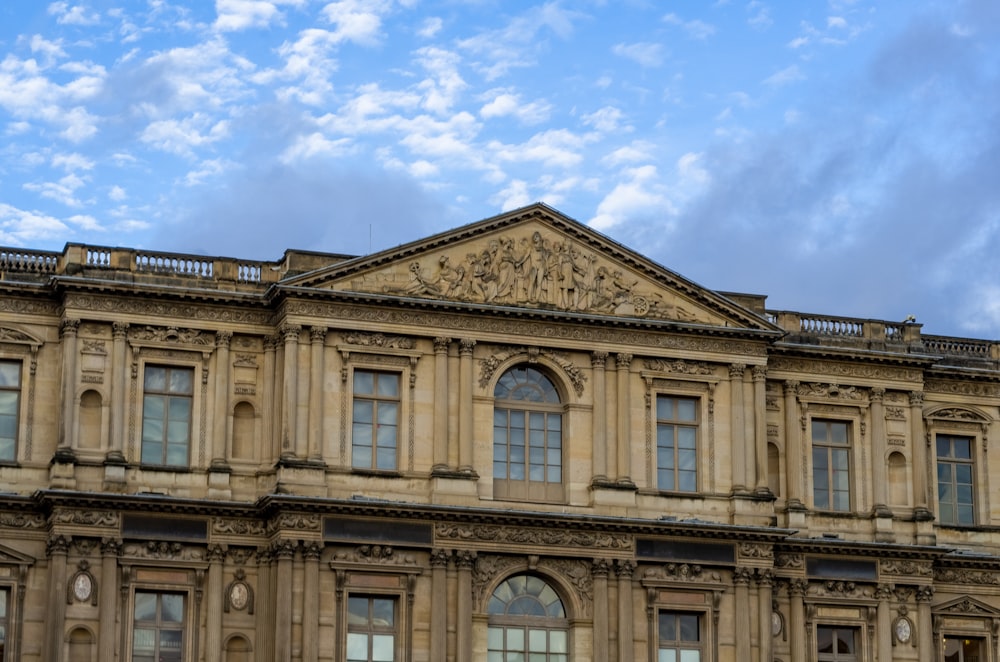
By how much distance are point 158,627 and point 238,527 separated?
2824 mm

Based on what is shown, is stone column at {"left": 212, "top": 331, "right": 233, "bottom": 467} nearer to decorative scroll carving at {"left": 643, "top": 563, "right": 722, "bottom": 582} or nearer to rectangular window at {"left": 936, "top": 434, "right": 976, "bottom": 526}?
decorative scroll carving at {"left": 643, "top": 563, "right": 722, "bottom": 582}

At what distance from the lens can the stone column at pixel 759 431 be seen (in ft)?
162

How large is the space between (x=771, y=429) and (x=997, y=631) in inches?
309

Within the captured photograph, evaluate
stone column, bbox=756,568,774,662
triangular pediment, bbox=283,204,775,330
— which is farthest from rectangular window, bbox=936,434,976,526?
triangular pediment, bbox=283,204,775,330

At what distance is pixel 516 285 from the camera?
160 ft

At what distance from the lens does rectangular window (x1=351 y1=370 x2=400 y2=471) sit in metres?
47.1

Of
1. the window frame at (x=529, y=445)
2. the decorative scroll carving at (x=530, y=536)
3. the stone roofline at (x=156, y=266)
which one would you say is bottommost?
the decorative scroll carving at (x=530, y=536)

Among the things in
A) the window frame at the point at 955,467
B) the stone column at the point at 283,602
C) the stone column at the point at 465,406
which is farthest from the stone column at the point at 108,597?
the window frame at the point at 955,467

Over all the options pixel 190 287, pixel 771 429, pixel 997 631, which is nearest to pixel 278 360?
pixel 190 287

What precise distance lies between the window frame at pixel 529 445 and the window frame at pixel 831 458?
7.00 metres

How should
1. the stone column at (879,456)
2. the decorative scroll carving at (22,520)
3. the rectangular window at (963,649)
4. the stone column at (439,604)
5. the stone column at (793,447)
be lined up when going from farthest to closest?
the rectangular window at (963,649) → the stone column at (879,456) → the stone column at (793,447) → the stone column at (439,604) → the decorative scroll carving at (22,520)

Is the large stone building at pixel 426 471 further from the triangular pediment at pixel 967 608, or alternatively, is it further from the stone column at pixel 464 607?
the triangular pediment at pixel 967 608

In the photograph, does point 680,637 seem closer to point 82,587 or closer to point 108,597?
point 108,597

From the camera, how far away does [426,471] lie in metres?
47.2
